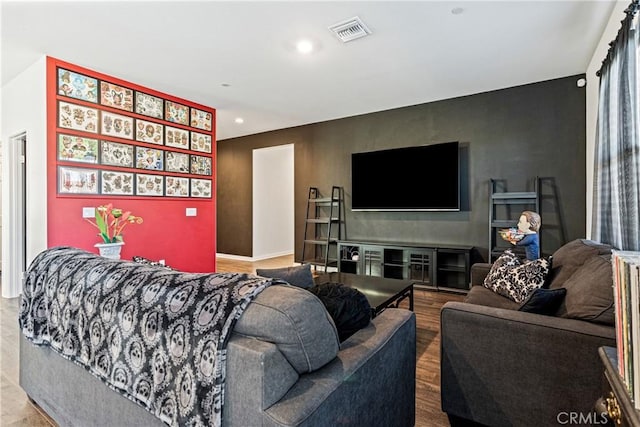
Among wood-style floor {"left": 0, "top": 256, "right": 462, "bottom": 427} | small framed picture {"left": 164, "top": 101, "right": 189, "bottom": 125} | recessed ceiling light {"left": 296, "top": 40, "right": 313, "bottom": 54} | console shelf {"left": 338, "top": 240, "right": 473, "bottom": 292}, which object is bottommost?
wood-style floor {"left": 0, "top": 256, "right": 462, "bottom": 427}

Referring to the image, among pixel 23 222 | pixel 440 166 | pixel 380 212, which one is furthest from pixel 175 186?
pixel 440 166

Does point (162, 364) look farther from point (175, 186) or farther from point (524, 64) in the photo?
point (524, 64)

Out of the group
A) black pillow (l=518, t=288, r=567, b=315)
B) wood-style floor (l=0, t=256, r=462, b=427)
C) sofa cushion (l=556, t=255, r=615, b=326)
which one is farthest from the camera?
wood-style floor (l=0, t=256, r=462, b=427)

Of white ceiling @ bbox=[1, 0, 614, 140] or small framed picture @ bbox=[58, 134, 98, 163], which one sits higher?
white ceiling @ bbox=[1, 0, 614, 140]

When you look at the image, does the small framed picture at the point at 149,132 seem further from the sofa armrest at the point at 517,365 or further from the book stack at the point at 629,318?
the book stack at the point at 629,318

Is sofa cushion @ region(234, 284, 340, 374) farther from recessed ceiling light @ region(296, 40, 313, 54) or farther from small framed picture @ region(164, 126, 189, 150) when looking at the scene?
Result: small framed picture @ region(164, 126, 189, 150)

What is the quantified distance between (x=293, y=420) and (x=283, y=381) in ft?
0.36

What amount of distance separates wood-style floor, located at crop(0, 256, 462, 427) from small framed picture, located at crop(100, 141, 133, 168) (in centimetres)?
187

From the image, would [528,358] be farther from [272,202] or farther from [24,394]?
[272,202]

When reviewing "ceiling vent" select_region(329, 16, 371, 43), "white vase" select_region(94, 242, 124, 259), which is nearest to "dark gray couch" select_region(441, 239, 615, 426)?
"ceiling vent" select_region(329, 16, 371, 43)

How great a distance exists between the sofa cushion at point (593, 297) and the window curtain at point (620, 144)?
674mm

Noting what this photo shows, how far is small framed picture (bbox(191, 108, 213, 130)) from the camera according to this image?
15.8 ft

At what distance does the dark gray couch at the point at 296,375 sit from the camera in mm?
872

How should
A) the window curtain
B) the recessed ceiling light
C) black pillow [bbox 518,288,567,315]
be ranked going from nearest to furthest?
black pillow [bbox 518,288,567,315] < the window curtain < the recessed ceiling light
